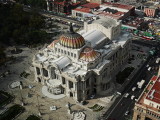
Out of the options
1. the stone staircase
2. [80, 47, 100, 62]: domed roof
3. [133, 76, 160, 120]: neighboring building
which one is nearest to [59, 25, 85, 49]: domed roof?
[80, 47, 100, 62]: domed roof

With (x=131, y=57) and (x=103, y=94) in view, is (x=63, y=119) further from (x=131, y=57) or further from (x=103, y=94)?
(x=131, y=57)

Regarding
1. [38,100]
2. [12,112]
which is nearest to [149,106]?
[38,100]

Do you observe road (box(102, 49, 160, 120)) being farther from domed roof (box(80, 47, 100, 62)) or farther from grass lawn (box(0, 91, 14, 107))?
grass lawn (box(0, 91, 14, 107))

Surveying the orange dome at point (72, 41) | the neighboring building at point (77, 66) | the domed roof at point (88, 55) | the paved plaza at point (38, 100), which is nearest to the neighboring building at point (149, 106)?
the paved plaza at point (38, 100)

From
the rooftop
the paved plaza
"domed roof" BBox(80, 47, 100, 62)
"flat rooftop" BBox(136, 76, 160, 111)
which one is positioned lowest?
the paved plaza

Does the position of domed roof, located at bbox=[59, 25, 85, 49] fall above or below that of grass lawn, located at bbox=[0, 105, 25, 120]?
above

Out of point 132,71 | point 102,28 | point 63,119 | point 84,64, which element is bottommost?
point 63,119

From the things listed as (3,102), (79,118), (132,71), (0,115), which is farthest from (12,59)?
(132,71)

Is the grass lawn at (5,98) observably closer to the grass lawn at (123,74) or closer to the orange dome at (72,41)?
the orange dome at (72,41)
